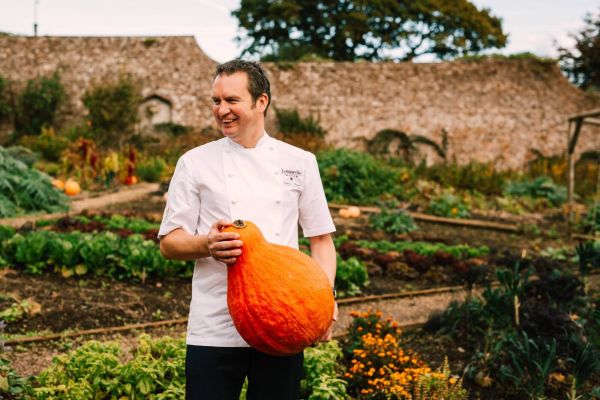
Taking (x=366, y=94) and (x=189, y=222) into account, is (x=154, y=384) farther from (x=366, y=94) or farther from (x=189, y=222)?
(x=366, y=94)

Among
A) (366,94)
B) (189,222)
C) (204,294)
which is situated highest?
(366,94)

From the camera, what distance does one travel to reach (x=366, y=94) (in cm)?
1786

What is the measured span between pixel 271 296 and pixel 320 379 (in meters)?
1.59

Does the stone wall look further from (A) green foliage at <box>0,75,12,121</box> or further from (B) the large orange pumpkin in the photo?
(B) the large orange pumpkin

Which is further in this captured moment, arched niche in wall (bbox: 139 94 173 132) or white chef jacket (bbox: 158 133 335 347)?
arched niche in wall (bbox: 139 94 173 132)

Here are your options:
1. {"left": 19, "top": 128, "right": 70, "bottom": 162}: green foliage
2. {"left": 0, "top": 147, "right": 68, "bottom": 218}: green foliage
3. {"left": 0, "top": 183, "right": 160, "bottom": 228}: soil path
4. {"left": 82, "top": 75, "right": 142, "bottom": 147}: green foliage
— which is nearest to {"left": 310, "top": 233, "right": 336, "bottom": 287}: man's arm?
{"left": 0, "top": 183, "right": 160, "bottom": 228}: soil path

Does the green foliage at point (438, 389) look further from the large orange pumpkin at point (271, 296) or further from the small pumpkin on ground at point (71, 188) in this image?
the small pumpkin on ground at point (71, 188)

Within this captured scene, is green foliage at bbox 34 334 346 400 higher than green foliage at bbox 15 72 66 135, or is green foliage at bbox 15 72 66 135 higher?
A: green foliage at bbox 15 72 66 135

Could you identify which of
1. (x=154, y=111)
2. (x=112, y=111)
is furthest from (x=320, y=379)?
(x=154, y=111)

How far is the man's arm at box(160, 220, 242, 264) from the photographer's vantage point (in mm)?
1720

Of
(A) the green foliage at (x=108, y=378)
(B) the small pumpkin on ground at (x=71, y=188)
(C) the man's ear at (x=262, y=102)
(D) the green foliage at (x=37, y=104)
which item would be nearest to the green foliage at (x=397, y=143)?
(B) the small pumpkin on ground at (x=71, y=188)

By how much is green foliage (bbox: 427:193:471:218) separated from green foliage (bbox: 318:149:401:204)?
1.24 m

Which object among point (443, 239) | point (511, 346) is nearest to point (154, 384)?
point (511, 346)

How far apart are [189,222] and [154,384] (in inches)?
57.2
